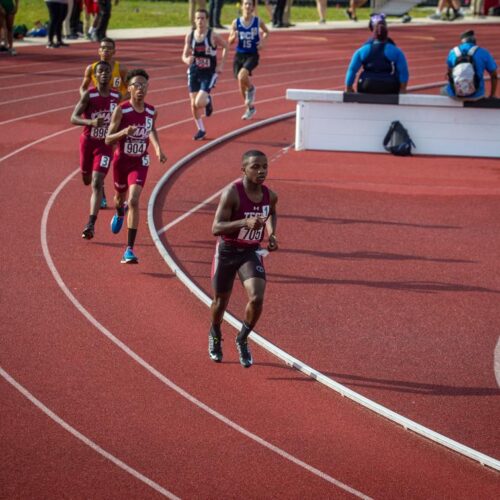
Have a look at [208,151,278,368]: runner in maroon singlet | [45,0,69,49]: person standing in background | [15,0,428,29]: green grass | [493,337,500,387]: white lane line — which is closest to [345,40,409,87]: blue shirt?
[493,337,500,387]: white lane line

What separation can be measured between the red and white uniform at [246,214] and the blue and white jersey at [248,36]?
34.9 ft

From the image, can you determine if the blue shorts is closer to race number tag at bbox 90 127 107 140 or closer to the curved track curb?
the curved track curb

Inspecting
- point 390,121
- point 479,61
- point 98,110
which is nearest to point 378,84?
point 390,121

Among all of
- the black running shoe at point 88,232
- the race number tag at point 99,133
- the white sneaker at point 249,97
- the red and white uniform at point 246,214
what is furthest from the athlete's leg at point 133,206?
the white sneaker at point 249,97

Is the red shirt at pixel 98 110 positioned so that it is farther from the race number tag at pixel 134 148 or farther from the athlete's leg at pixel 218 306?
the athlete's leg at pixel 218 306

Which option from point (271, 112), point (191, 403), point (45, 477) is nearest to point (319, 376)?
point (191, 403)

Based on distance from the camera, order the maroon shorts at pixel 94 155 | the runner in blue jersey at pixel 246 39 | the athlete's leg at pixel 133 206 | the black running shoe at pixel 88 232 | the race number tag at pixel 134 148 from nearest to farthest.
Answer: the athlete's leg at pixel 133 206 < the race number tag at pixel 134 148 < the black running shoe at pixel 88 232 < the maroon shorts at pixel 94 155 < the runner in blue jersey at pixel 246 39

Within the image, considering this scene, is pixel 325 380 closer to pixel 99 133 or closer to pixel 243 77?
pixel 99 133

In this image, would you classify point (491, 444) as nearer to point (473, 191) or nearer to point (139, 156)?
point (139, 156)

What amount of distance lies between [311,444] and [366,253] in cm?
505

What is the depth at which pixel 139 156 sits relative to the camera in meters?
11.9

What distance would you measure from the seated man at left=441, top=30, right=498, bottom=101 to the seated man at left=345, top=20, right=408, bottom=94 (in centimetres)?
80

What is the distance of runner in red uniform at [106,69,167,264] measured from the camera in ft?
38.1

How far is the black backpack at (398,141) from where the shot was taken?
18031 millimetres
